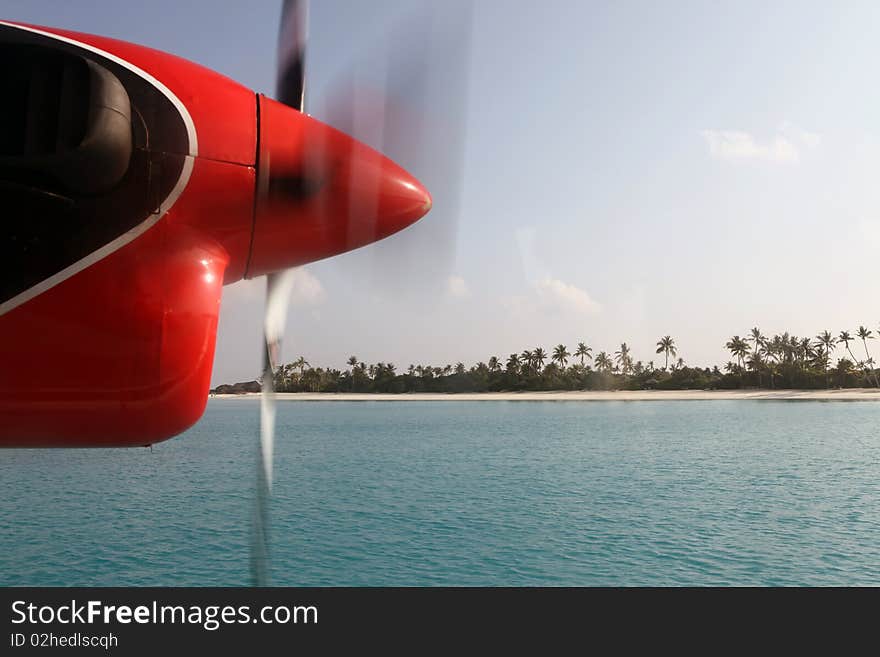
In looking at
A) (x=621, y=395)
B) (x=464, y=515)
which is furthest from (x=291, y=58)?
(x=621, y=395)

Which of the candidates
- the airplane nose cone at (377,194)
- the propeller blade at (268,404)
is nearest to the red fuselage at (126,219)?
the airplane nose cone at (377,194)

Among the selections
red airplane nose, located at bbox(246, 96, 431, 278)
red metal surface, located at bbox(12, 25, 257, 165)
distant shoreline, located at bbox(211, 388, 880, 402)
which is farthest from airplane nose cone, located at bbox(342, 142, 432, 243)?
distant shoreline, located at bbox(211, 388, 880, 402)

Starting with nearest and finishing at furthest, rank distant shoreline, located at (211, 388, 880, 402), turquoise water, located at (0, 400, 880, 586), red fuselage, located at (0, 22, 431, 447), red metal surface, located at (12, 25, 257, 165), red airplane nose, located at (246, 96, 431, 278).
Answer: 1. red fuselage, located at (0, 22, 431, 447)
2. red metal surface, located at (12, 25, 257, 165)
3. red airplane nose, located at (246, 96, 431, 278)
4. turquoise water, located at (0, 400, 880, 586)
5. distant shoreline, located at (211, 388, 880, 402)

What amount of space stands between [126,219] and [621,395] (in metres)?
123

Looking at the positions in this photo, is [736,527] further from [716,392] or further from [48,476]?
[716,392]

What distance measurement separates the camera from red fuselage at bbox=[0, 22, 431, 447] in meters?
2.91

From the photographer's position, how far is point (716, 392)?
116000mm

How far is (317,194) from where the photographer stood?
368 centimetres

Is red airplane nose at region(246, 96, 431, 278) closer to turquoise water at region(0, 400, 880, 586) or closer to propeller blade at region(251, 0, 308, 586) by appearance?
propeller blade at region(251, 0, 308, 586)

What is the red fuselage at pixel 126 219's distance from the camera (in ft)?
9.56

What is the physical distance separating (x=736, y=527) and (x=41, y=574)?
2127cm

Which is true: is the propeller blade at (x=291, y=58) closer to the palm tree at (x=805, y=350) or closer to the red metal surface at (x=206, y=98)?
the red metal surface at (x=206, y=98)

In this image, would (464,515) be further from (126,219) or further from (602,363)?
(602,363)

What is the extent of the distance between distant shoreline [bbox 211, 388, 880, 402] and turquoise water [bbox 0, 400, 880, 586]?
6253 cm
